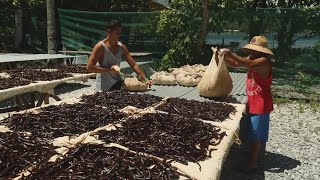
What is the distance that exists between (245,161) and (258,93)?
143cm

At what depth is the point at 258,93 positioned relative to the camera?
533 cm

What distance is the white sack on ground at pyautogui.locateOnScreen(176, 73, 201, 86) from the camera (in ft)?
24.0

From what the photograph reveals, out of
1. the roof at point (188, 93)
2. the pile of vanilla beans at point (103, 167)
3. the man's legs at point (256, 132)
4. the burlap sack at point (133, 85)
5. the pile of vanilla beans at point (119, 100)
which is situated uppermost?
→ the pile of vanilla beans at point (103, 167)

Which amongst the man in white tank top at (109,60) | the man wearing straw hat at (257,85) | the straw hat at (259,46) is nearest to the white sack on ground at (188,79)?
the man in white tank top at (109,60)

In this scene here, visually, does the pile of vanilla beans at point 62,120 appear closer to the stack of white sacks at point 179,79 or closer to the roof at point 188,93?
the roof at point 188,93

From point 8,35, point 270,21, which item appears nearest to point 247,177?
point 270,21

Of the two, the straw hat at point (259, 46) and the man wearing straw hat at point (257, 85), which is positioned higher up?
the straw hat at point (259, 46)

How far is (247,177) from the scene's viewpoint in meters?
5.55

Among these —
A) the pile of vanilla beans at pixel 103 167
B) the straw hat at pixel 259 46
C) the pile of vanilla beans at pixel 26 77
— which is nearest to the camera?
the pile of vanilla beans at pixel 103 167

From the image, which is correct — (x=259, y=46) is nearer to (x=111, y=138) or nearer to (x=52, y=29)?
(x=111, y=138)

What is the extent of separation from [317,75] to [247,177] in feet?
25.4

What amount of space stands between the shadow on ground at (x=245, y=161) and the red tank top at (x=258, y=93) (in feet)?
3.17

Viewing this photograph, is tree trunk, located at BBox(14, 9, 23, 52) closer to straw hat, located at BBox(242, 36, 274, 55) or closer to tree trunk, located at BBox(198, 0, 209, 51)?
tree trunk, located at BBox(198, 0, 209, 51)

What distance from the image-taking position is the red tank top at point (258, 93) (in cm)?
527
